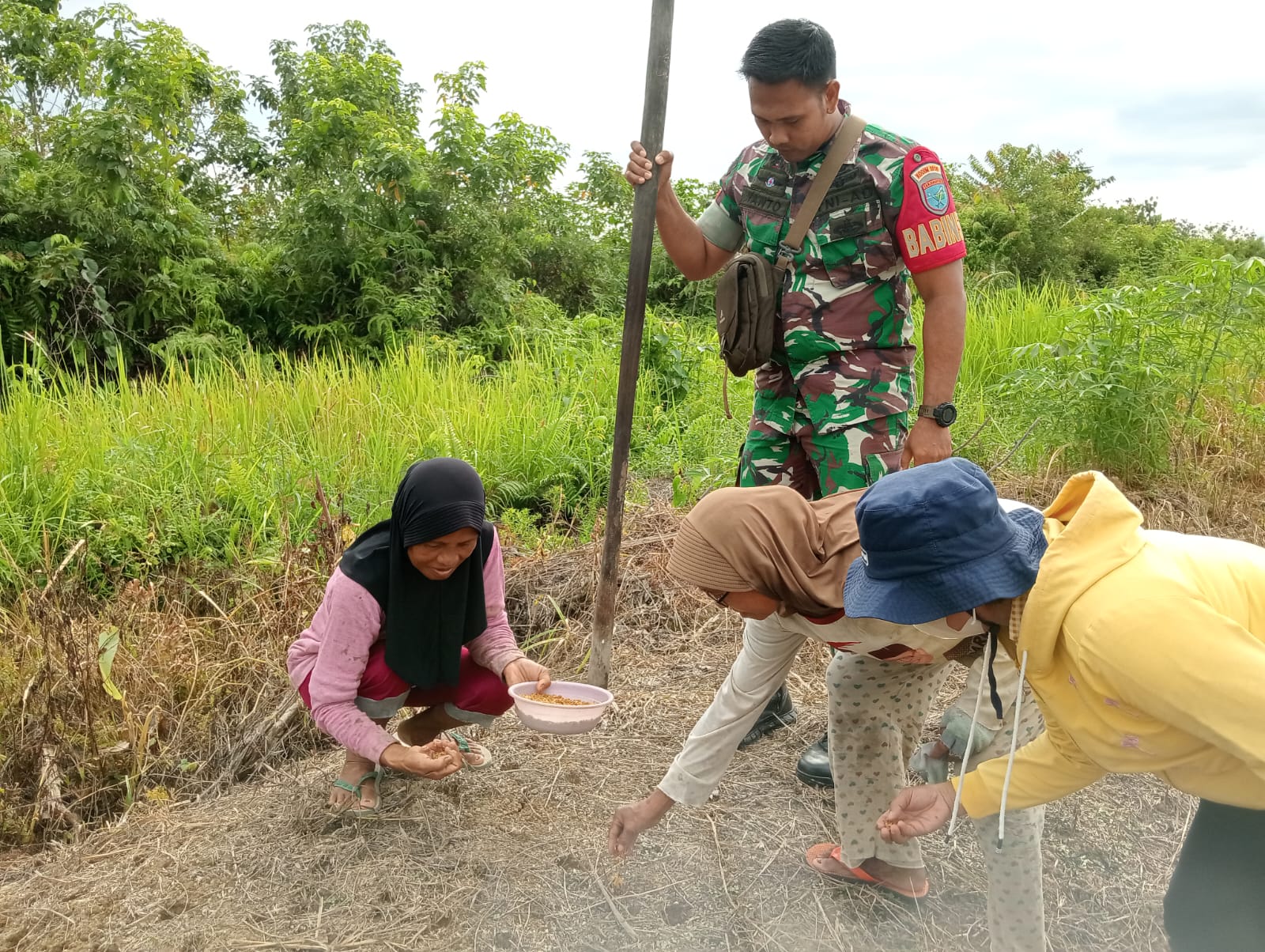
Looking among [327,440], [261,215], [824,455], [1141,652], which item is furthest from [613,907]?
[261,215]

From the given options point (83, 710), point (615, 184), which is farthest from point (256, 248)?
point (83, 710)

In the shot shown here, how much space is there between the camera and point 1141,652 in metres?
1.31

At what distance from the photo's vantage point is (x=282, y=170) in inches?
362

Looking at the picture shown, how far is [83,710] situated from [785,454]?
2224 mm

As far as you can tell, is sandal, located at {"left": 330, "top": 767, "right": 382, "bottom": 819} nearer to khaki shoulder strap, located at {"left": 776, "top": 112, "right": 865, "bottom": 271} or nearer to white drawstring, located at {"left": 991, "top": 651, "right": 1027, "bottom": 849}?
white drawstring, located at {"left": 991, "top": 651, "right": 1027, "bottom": 849}

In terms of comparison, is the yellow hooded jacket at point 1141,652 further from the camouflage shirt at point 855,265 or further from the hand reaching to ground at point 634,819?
the camouflage shirt at point 855,265

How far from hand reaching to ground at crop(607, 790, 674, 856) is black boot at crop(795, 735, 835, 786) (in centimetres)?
79

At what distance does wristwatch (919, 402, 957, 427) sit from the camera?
248 cm

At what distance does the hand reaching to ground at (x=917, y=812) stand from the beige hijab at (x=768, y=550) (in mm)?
366

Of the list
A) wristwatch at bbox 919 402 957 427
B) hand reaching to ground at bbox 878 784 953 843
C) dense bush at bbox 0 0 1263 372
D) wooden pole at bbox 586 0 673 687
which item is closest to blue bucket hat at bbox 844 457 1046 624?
hand reaching to ground at bbox 878 784 953 843

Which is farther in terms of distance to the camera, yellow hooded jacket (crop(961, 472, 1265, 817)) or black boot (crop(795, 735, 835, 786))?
black boot (crop(795, 735, 835, 786))

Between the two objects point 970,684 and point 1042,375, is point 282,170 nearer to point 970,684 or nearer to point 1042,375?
point 1042,375

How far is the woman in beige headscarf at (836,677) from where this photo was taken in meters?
1.79

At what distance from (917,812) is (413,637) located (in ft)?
4.20
